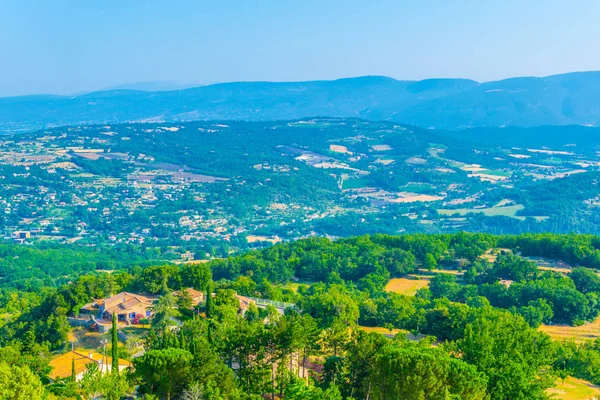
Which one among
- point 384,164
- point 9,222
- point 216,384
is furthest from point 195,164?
point 216,384

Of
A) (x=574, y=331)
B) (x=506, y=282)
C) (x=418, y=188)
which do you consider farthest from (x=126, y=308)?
(x=418, y=188)

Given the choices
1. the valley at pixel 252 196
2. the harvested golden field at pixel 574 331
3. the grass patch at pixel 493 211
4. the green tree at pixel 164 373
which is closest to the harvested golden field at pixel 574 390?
the harvested golden field at pixel 574 331

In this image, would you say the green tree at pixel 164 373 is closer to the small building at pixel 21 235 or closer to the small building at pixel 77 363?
the small building at pixel 77 363

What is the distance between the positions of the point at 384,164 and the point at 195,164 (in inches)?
2060

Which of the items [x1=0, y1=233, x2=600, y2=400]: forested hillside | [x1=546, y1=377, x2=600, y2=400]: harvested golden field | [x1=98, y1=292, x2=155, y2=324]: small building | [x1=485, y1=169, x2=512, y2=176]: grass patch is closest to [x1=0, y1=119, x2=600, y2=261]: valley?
[x1=485, y1=169, x2=512, y2=176]: grass patch

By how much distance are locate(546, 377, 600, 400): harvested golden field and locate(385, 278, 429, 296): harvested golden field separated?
22.6m

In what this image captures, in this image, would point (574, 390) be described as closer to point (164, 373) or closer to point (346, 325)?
point (346, 325)

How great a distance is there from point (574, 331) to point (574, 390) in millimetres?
14705

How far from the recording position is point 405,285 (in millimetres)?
63500

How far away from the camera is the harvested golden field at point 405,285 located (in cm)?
6140

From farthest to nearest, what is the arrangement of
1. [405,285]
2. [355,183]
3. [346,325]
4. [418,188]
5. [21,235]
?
[355,183]
[418,188]
[21,235]
[405,285]
[346,325]

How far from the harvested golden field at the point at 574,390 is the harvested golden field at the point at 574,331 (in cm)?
918

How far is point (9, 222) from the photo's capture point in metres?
126

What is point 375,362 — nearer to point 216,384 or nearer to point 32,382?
point 216,384
